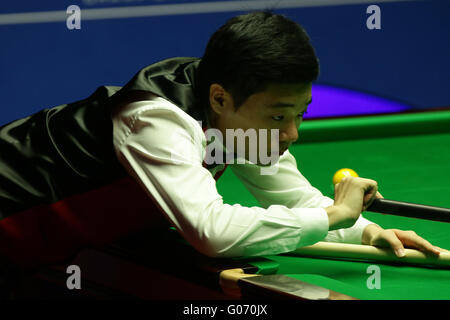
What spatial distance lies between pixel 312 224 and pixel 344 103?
103 inches

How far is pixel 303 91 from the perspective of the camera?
5.15 ft

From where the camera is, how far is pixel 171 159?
1501 millimetres

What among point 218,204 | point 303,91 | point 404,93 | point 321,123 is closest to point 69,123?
point 218,204

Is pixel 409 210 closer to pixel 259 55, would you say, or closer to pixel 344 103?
pixel 259 55

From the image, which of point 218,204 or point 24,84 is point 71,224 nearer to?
point 218,204

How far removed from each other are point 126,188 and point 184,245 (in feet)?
0.62

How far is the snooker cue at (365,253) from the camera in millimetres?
1678

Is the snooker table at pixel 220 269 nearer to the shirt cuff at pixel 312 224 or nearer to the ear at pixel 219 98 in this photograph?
the shirt cuff at pixel 312 224

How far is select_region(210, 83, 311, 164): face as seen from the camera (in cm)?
156

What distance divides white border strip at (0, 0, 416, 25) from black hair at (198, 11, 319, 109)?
2170 mm

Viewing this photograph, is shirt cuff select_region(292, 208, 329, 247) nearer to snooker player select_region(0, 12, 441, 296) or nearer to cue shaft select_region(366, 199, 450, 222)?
snooker player select_region(0, 12, 441, 296)

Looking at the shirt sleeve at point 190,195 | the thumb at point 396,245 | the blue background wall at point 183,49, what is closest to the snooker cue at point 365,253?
the thumb at point 396,245

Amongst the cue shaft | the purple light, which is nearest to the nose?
the cue shaft

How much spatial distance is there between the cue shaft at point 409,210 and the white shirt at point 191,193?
18cm
